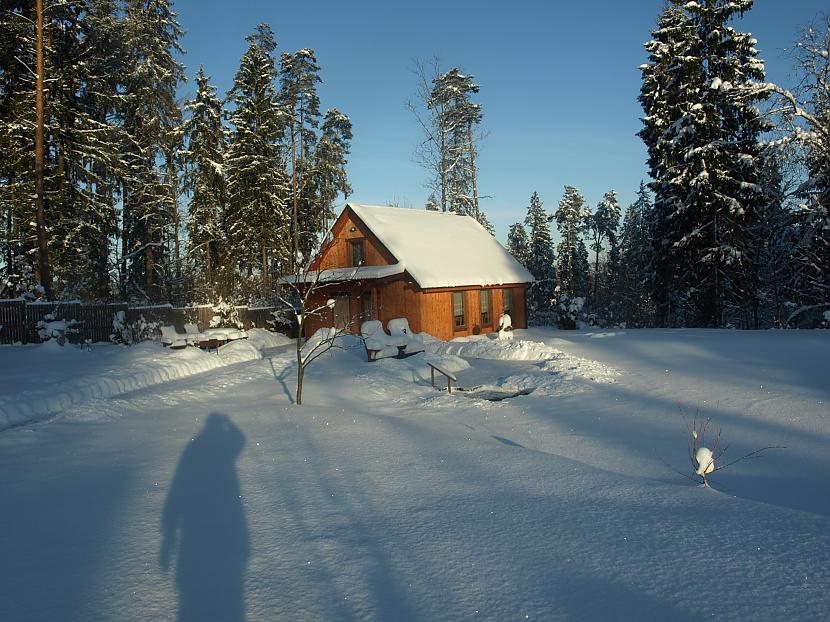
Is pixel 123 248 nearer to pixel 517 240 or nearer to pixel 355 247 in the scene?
pixel 355 247

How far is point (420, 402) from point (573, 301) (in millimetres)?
18761

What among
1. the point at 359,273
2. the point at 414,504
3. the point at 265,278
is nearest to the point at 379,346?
the point at 359,273

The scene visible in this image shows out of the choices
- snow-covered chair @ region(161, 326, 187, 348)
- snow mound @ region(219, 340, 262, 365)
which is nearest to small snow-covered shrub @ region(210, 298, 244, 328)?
snow mound @ region(219, 340, 262, 365)

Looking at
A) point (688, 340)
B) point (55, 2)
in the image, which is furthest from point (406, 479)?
point (55, 2)

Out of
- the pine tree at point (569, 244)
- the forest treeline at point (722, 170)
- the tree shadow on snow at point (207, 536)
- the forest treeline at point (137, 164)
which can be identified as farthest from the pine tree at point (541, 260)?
the tree shadow on snow at point (207, 536)

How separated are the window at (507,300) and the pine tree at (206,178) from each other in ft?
50.6

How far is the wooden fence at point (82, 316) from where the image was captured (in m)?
18.5

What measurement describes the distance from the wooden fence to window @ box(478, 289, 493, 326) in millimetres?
13773

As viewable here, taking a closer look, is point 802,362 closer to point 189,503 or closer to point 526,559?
point 526,559

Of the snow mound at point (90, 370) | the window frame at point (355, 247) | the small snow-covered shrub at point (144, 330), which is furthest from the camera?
the window frame at point (355, 247)

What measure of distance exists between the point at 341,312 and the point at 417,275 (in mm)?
6095

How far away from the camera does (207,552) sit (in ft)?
14.8

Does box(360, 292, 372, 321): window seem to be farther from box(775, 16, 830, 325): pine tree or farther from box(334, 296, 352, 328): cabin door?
box(775, 16, 830, 325): pine tree

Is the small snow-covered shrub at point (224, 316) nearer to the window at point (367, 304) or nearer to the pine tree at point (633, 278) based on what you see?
the window at point (367, 304)
